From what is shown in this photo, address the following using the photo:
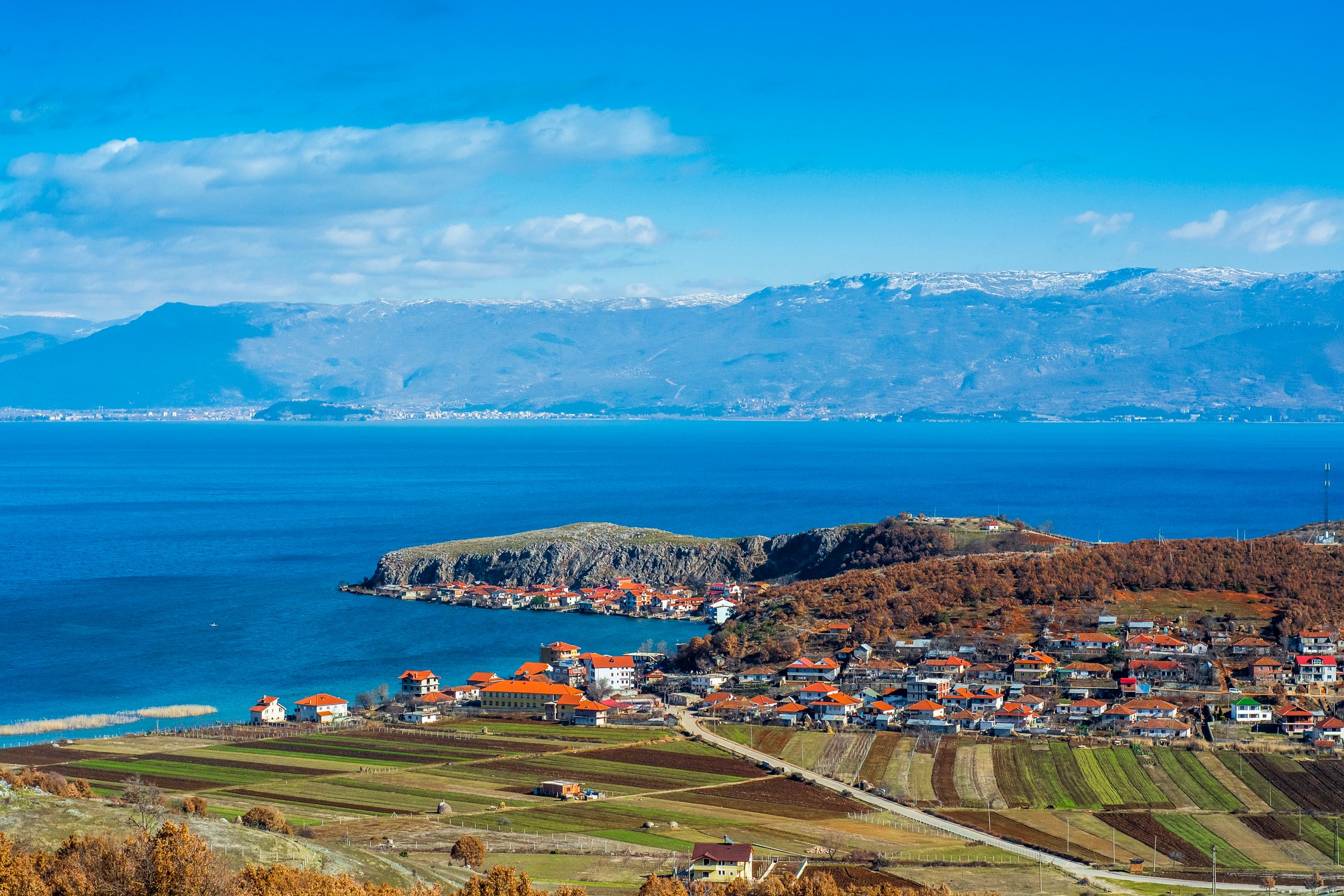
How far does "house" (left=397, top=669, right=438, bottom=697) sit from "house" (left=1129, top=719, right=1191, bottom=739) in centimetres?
2986

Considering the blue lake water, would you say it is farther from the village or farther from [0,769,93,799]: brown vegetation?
[0,769,93,799]: brown vegetation

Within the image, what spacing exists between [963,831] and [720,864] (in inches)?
369

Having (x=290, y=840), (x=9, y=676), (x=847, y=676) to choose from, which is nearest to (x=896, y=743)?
(x=847, y=676)

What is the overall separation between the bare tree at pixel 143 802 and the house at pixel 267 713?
12164 mm

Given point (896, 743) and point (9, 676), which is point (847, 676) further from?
point (9, 676)

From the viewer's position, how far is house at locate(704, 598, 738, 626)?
87562 millimetres

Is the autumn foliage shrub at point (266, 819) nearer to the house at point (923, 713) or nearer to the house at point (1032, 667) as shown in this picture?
the house at point (923, 713)

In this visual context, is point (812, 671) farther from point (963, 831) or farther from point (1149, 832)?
point (1149, 832)

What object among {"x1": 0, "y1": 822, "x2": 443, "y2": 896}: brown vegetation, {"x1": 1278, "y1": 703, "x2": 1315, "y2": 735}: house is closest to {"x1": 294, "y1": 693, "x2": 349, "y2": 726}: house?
{"x1": 0, "y1": 822, "x2": 443, "y2": 896}: brown vegetation

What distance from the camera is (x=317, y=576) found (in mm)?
104625

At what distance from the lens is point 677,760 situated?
5150 centimetres

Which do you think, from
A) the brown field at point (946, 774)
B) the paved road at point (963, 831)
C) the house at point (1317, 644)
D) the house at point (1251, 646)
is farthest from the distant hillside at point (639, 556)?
the paved road at point (963, 831)

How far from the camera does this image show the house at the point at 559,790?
151 feet

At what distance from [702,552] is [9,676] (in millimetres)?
51644
